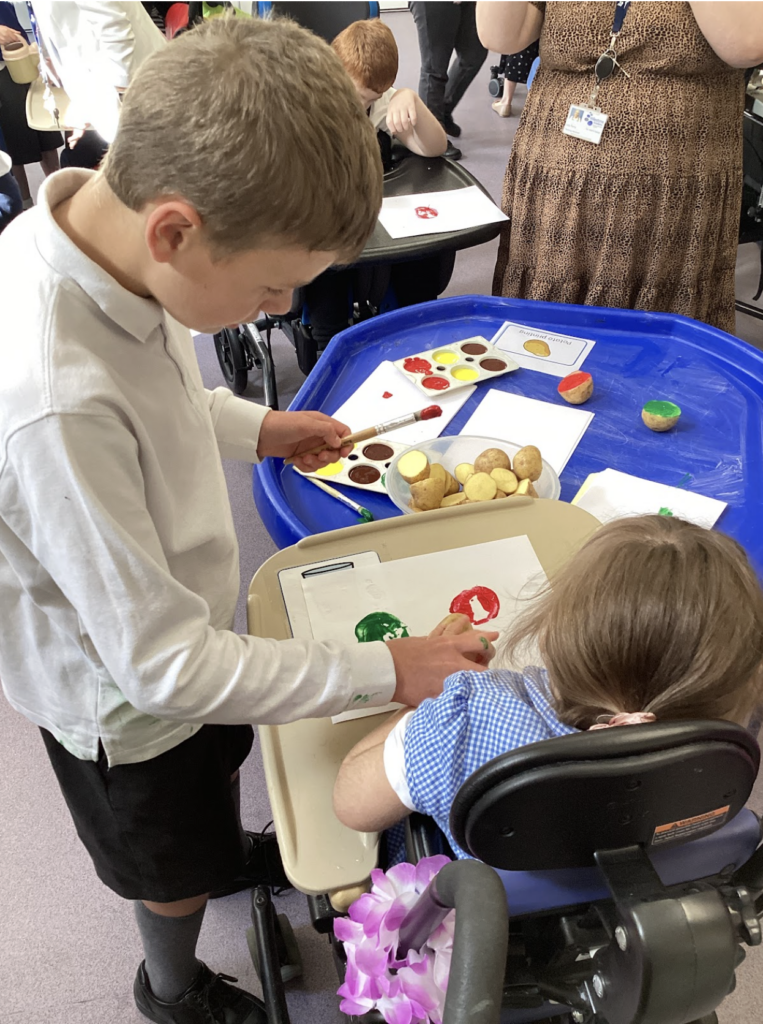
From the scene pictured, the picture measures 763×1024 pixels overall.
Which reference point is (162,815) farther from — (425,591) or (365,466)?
(365,466)

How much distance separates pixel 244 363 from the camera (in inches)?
90.8

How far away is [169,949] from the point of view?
3.37 feet

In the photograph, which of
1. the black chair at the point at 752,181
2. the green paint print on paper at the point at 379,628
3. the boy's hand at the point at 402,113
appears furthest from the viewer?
the black chair at the point at 752,181

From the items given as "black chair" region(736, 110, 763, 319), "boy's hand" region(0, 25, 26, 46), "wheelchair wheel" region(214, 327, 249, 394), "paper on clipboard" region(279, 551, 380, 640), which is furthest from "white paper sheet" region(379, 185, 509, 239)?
"boy's hand" region(0, 25, 26, 46)

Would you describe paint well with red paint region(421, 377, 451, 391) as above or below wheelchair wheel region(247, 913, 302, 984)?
above

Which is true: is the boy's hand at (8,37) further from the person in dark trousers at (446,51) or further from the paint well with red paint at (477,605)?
the paint well with red paint at (477,605)

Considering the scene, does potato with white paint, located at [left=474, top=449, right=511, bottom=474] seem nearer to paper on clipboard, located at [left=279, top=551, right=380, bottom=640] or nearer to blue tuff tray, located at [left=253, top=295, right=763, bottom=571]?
blue tuff tray, located at [left=253, top=295, right=763, bottom=571]

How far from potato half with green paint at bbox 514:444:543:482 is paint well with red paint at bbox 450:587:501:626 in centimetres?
28

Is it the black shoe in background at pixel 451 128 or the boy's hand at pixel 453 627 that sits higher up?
the boy's hand at pixel 453 627

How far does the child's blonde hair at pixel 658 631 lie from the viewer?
0.55 metres

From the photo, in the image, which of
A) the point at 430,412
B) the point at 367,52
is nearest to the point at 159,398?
the point at 430,412

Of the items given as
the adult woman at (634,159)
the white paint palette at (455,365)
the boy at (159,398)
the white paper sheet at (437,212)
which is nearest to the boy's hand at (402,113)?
the white paper sheet at (437,212)

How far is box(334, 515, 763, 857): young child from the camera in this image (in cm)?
56

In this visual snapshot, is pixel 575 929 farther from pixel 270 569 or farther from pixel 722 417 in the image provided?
pixel 722 417
